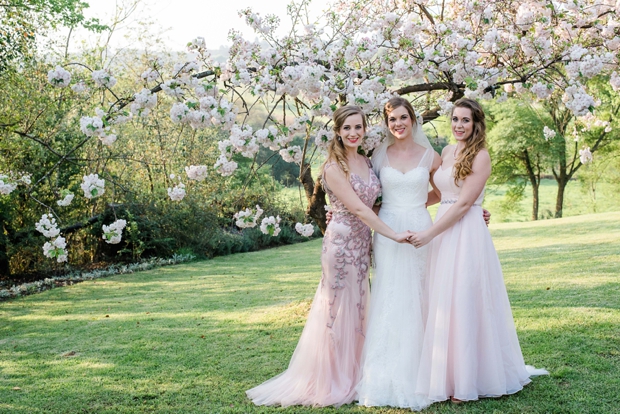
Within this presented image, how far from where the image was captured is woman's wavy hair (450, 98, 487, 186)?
133 inches

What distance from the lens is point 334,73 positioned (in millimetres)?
4195

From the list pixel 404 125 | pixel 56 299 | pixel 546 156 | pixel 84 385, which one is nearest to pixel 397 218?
pixel 404 125

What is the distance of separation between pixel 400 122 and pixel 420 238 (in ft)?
2.59

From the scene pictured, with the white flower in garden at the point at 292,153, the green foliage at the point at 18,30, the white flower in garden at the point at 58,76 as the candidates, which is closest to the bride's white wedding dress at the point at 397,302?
the white flower in garden at the point at 292,153

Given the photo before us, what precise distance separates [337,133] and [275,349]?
2.22 metres

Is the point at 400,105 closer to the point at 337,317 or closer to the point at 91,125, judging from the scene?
the point at 337,317

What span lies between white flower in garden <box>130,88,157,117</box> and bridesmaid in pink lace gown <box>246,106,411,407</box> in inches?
50.4

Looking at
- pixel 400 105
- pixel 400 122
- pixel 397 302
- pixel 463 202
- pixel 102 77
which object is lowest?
pixel 397 302

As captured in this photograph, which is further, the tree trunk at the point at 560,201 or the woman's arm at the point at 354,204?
the tree trunk at the point at 560,201

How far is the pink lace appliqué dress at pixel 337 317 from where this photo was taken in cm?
354

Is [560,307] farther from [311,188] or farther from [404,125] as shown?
[404,125]

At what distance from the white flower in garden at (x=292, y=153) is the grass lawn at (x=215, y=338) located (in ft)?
5.47

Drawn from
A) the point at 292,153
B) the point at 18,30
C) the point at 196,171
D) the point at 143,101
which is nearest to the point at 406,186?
the point at 292,153

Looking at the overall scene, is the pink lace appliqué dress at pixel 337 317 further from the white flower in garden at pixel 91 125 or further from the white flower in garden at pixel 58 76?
the white flower in garden at pixel 58 76
